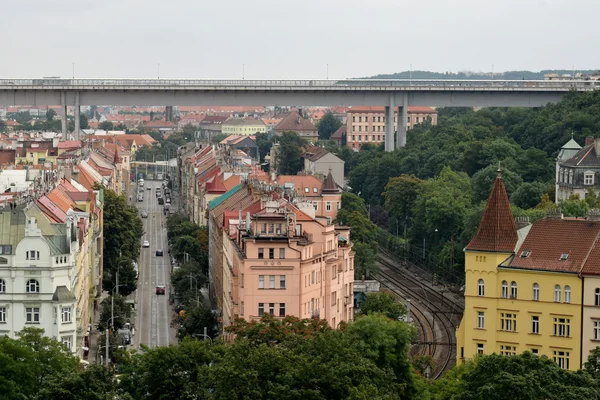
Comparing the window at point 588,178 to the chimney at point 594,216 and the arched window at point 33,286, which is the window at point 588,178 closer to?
the chimney at point 594,216

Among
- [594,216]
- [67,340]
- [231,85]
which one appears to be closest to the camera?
[67,340]

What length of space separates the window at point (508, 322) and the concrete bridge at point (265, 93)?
11104 centimetres

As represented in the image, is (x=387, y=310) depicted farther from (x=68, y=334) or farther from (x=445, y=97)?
(x=445, y=97)

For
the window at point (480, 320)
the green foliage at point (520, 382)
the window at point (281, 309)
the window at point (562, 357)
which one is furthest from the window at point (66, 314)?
the green foliage at point (520, 382)

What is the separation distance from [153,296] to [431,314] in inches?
840

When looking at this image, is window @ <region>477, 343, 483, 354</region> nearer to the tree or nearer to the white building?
the tree

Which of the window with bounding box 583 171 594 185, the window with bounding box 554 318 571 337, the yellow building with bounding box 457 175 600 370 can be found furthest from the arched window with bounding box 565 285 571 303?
the window with bounding box 583 171 594 185

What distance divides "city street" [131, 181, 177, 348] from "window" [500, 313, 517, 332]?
74.2 feet

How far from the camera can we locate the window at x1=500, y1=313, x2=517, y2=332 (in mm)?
80938

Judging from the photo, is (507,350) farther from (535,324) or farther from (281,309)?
(281,309)

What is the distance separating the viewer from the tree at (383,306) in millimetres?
97375

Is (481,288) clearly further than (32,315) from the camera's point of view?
Yes

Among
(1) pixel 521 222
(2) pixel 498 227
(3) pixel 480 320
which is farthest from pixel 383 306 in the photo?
(2) pixel 498 227

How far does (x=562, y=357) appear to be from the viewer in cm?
7919
